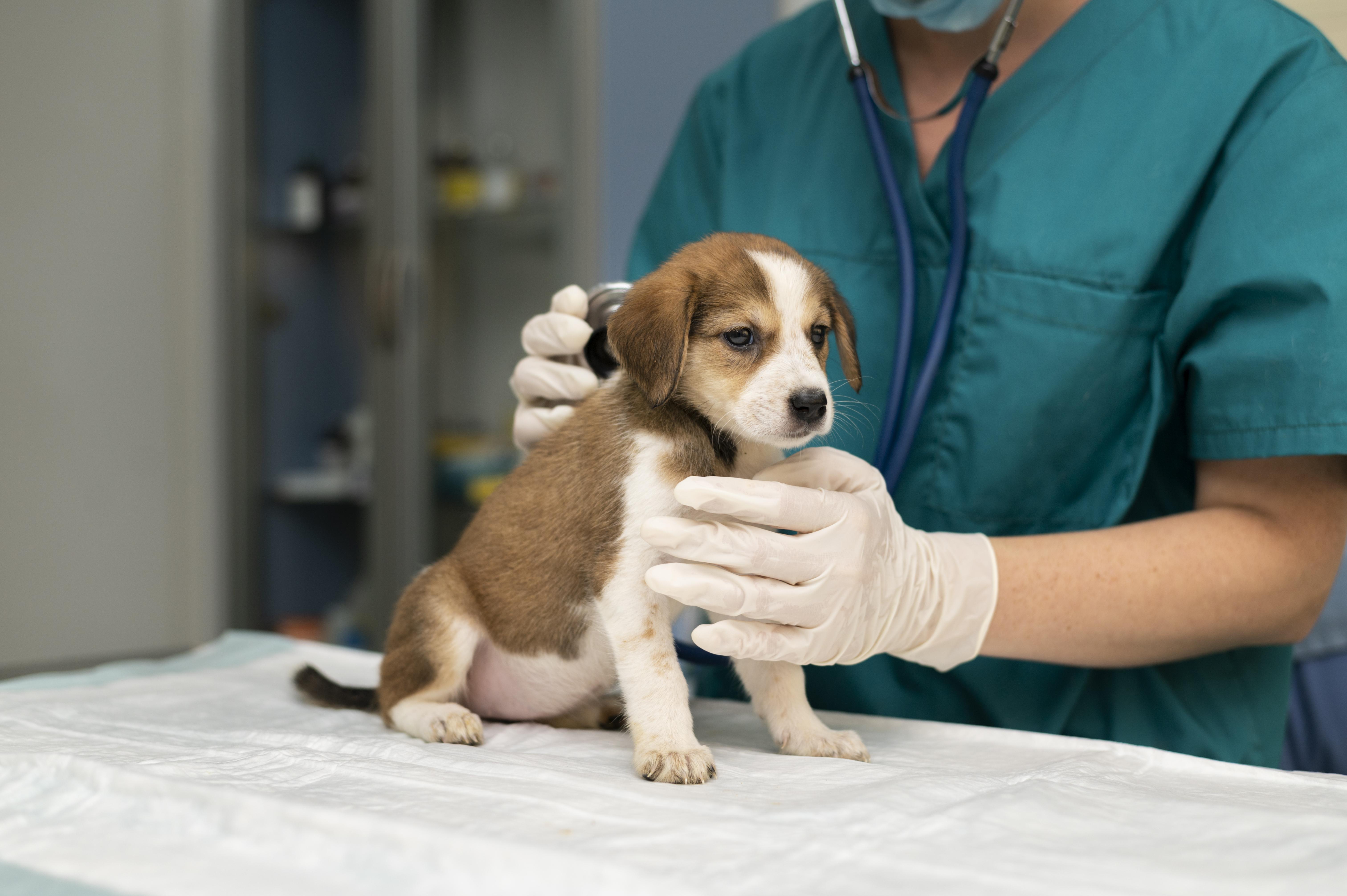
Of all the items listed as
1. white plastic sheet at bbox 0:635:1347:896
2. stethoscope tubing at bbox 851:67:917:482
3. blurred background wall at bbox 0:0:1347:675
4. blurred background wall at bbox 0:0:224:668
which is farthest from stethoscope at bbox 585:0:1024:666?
blurred background wall at bbox 0:0:224:668

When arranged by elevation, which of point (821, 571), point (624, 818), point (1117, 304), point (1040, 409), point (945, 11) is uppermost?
point (945, 11)

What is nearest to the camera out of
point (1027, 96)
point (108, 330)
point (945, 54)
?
point (1027, 96)

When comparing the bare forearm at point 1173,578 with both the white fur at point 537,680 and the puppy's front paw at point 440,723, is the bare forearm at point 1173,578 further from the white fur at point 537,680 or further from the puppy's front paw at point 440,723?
the puppy's front paw at point 440,723

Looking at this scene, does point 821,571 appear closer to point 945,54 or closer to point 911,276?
point 911,276

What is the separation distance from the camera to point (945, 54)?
1.53 metres

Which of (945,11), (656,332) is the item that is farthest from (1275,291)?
(656,332)

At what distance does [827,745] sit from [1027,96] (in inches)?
37.9

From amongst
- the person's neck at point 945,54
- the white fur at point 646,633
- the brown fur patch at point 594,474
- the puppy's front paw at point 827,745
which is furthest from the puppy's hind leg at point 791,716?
the person's neck at point 945,54

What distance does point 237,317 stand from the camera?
3.41 m

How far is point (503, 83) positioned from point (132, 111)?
1229 millimetres

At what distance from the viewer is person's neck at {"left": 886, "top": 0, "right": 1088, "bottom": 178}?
1444 mm

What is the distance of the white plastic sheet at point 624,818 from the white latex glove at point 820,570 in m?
0.12

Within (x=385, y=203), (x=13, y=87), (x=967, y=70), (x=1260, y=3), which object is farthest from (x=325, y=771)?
(x=13, y=87)

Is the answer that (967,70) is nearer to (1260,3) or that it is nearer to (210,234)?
(1260,3)
